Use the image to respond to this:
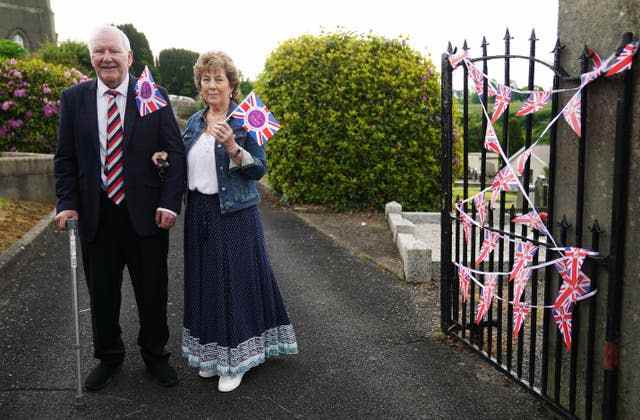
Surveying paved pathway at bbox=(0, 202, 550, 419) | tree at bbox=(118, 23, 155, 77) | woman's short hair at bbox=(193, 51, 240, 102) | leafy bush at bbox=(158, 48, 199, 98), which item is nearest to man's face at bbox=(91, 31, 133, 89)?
woman's short hair at bbox=(193, 51, 240, 102)

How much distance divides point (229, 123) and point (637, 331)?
92.0 inches

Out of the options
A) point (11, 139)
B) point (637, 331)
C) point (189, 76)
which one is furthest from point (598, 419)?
point (189, 76)

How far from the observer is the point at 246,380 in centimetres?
388

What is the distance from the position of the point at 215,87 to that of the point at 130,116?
54cm

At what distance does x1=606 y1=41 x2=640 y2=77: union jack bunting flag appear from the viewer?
256 cm

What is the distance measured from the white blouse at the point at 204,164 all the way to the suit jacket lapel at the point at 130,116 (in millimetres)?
364

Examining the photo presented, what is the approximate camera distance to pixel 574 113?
2955 mm

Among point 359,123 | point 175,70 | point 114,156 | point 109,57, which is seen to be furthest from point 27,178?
point 175,70

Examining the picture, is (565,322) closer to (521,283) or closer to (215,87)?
(521,283)

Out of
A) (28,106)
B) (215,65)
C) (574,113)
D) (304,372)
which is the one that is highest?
(28,106)

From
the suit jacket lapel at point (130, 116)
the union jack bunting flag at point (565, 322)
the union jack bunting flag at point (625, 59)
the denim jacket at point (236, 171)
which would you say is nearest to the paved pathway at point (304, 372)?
the union jack bunting flag at point (565, 322)

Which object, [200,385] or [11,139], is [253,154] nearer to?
[200,385]

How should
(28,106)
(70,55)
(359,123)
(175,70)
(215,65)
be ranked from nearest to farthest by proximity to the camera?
(215,65) < (359,123) < (28,106) < (70,55) < (175,70)

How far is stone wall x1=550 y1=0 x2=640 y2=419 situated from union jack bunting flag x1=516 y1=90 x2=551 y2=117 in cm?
16
